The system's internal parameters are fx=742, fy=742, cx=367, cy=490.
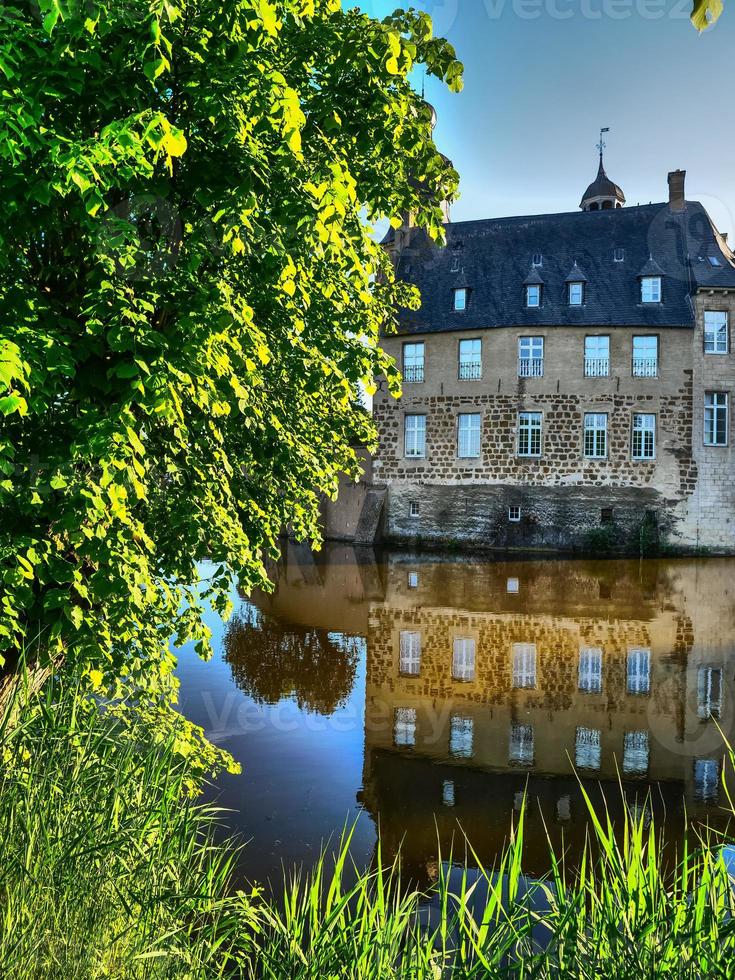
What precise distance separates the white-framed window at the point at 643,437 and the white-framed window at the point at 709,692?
50.7ft

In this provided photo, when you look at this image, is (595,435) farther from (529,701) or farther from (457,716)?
(457,716)

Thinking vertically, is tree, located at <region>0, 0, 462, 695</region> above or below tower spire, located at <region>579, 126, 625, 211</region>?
below

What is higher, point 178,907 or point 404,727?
point 178,907

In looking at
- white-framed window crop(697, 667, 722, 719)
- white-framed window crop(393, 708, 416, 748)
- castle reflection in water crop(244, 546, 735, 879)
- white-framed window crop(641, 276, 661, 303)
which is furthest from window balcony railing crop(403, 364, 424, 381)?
white-framed window crop(393, 708, 416, 748)

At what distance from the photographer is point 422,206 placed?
5391 mm

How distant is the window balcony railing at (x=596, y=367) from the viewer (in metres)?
24.7

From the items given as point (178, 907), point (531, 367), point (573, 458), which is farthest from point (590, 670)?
point (531, 367)

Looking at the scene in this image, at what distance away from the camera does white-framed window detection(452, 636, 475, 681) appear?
9586mm

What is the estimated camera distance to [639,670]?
9.80 m

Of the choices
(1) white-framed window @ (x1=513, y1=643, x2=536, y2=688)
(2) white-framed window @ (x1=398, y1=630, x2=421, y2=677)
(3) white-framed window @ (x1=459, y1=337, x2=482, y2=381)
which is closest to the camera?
(1) white-framed window @ (x1=513, y1=643, x2=536, y2=688)

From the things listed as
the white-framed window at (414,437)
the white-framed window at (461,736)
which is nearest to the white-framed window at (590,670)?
the white-framed window at (461,736)

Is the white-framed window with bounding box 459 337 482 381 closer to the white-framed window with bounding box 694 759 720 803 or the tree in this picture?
the white-framed window with bounding box 694 759 720 803

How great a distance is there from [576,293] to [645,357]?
3.16 metres

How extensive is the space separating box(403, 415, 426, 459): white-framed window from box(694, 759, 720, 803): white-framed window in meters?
20.3
